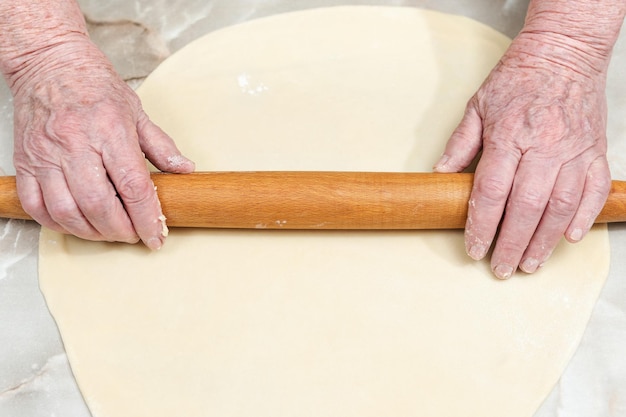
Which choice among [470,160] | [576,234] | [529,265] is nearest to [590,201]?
[576,234]

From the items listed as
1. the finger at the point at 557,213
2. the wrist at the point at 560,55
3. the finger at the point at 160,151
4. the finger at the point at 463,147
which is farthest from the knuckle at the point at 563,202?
the finger at the point at 160,151

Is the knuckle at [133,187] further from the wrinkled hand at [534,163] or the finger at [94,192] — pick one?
the wrinkled hand at [534,163]

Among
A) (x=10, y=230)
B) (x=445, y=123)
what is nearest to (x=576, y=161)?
(x=445, y=123)

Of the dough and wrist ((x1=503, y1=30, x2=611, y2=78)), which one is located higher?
wrist ((x1=503, y1=30, x2=611, y2=78))

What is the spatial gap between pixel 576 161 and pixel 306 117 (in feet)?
2.63

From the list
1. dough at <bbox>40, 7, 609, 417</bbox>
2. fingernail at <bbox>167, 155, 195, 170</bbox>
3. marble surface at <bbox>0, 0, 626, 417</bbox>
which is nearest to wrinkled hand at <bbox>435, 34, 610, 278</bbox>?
dough at <bbox>40, 7, 609, 417</bbox>

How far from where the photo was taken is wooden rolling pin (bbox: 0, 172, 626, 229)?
5.37ft

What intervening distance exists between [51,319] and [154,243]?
0.38 metres

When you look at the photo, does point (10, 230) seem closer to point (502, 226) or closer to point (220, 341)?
point (220, 341)

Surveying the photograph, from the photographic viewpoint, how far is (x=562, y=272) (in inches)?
66.7

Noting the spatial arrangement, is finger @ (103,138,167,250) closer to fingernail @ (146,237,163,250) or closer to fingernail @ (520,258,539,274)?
fingernail @ (146,237,163,250)

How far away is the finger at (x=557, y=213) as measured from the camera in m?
1.56

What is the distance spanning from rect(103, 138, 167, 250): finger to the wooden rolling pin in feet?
0.18

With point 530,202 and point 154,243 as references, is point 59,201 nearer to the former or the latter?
point 154,243
